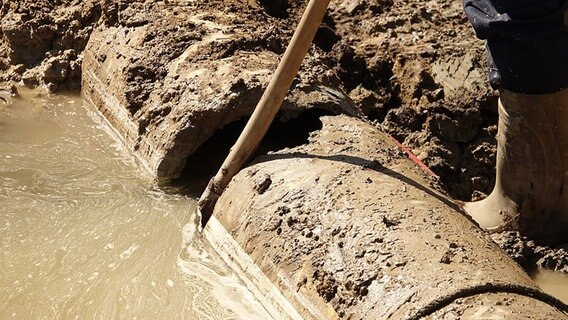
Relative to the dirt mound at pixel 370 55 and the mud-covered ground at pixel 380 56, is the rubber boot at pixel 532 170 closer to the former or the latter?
the mud-covered ground at pixel 380 56

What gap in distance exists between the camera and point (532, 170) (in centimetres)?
400

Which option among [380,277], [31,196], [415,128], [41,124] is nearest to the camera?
[380,277]

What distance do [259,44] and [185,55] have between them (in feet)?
1.33

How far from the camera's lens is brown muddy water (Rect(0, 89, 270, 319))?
12.1 ft

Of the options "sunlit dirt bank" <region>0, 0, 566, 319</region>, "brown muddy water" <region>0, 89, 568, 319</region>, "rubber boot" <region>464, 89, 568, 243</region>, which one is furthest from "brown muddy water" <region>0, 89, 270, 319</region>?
"rubber boot" <region>464, 89, 568, 243</region>

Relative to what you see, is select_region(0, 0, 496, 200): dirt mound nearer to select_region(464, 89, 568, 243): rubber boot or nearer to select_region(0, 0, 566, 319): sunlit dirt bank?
select_region(0, 0, 566, 319): sunlit dirt bank

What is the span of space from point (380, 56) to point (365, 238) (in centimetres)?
239

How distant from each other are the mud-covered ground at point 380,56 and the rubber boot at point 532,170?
0.43 ft

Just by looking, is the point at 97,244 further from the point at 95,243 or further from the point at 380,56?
the point at 380,56

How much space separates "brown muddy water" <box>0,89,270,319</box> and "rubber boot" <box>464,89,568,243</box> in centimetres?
131

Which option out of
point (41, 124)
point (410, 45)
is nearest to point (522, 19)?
point (410, 45)

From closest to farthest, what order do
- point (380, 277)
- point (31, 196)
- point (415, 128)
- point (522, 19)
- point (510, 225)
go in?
point (380, 277)
point (522, 19)
point (510, 225)
point (31, 196)
point (415, 128)

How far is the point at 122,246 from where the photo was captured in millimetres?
4090

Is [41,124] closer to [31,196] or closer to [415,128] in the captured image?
[31,196]
